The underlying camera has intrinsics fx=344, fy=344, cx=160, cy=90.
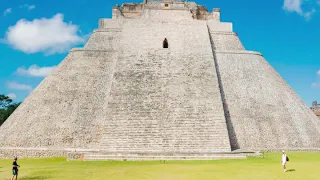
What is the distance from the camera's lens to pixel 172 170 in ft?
35.1

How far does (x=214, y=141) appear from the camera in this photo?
14.4 metres

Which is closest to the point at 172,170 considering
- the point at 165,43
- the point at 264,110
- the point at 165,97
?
the point at 165,97

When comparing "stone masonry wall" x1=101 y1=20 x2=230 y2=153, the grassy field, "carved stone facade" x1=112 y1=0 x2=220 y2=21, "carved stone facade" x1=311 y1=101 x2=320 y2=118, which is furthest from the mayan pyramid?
"carved stone facade" x1=311 y1=101 x2=320 y2=118

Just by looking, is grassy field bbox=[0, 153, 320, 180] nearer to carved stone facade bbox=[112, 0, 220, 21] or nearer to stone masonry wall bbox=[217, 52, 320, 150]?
stone masonry wall bbox=[217, 52, 320, 150]

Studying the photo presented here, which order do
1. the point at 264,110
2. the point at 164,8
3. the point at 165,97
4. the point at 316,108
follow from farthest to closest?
1. the point at 316,108
2. the point at 164,8
3. the point at 264,110
4. the point at 165,97

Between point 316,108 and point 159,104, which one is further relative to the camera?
point 316,108

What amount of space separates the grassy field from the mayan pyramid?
4.20 ft

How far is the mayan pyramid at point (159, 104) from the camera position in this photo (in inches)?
580

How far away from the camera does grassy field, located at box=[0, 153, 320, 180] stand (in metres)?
9.63

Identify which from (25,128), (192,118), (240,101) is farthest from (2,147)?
(240,101)

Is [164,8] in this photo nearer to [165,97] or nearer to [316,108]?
[165,97]

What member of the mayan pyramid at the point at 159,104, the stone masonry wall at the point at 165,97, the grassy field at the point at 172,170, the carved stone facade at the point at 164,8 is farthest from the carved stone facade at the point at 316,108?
the grassy field at the point at 172,170

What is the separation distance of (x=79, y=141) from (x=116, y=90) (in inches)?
124

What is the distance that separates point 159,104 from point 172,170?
18.8 feet
